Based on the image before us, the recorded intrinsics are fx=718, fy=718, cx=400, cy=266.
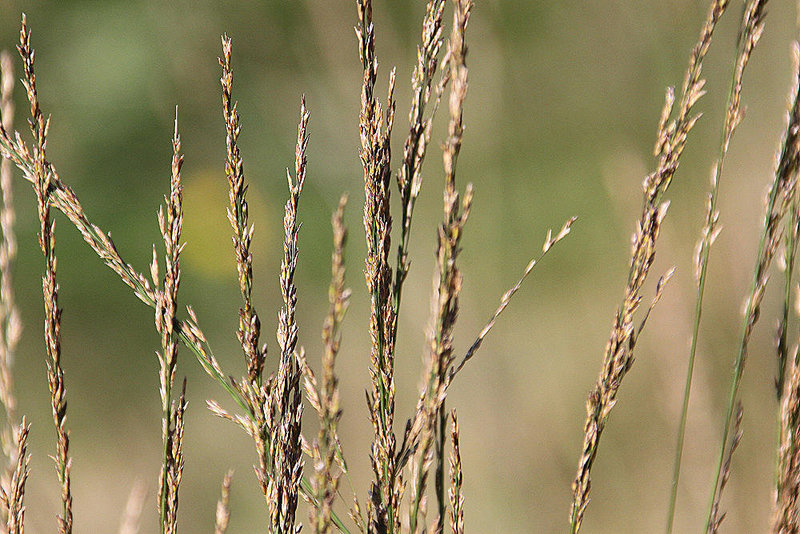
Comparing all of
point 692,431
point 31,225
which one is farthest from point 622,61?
point 31,225

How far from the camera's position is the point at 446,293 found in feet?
2.63

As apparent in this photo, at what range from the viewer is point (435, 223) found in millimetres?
2912

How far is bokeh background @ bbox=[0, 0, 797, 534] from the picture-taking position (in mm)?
2369

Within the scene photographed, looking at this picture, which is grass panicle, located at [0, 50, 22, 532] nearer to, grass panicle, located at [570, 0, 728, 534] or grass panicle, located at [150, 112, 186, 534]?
grass panicle, located at [150, 112, 186, 534]

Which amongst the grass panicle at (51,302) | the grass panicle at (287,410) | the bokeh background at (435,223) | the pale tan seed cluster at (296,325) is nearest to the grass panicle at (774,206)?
the pale tan seed cluster at (296,325)

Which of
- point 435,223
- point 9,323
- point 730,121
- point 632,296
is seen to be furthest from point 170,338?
point 435,223

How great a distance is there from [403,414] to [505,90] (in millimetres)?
1733

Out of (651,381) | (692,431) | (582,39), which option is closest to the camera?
(692,431)

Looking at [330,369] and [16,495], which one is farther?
[16,495]

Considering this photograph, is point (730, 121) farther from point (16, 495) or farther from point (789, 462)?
point (16, 495)

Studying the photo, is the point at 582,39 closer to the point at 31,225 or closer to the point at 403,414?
the point at 403,414

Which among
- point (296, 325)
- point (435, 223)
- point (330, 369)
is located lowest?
point (330, 369)

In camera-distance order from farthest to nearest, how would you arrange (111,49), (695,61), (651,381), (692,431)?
(111,49)
(651,381)
(692,431)
(695,61)

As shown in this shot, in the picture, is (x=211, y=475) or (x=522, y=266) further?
(x=522, y=266)
